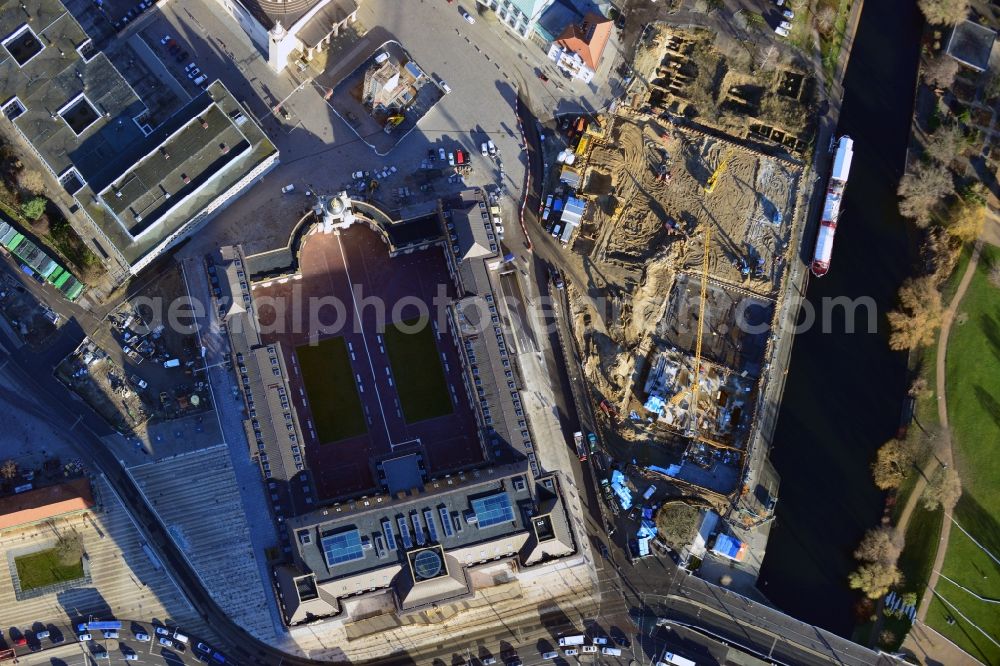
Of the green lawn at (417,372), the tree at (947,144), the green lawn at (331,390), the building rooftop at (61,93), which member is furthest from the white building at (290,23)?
the tree at (947,144)

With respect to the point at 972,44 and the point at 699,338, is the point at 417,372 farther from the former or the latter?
the point at 972,44

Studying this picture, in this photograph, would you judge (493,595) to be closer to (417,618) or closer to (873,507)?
(417,618)

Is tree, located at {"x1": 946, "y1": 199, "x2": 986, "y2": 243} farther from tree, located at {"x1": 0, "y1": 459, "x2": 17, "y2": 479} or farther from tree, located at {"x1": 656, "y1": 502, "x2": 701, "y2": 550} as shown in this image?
tree, located at {"x1": 0, "y1": 459, "x2": 17, "y2": 479}

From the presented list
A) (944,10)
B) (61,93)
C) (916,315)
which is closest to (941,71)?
(944,10)

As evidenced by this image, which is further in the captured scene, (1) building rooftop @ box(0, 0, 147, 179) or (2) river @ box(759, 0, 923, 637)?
(2) river @ box(759, 0, 923, 637)

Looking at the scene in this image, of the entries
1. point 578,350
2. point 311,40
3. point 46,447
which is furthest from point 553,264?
point 46,447

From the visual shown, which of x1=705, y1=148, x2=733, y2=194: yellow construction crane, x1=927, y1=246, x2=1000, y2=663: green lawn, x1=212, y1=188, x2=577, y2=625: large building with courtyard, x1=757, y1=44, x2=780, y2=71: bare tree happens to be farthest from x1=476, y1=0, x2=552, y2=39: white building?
x1=927, y1=246, x2=1000, y2=663: green lawn
